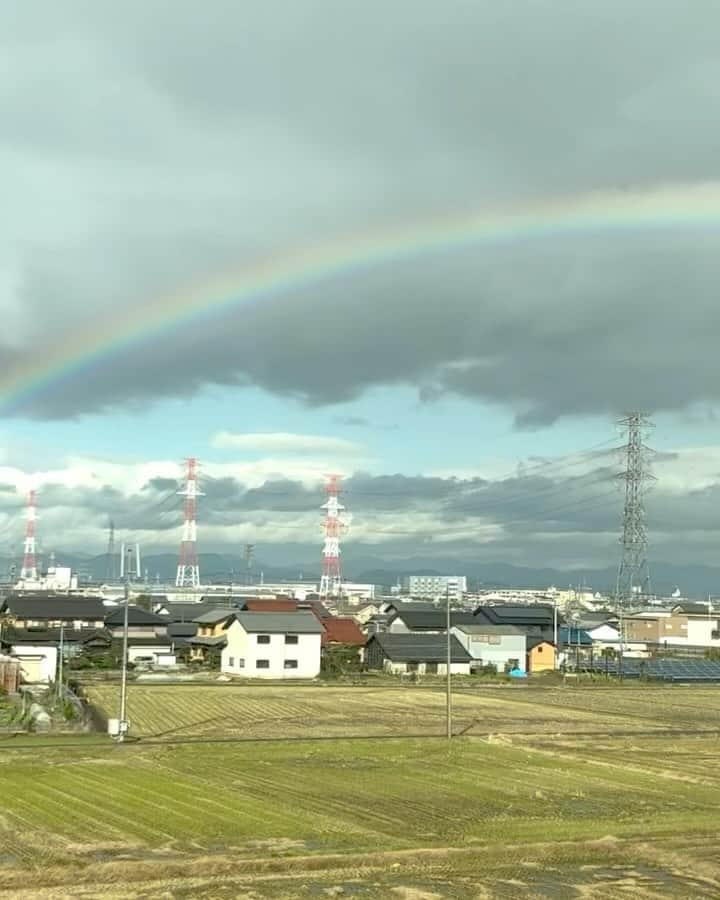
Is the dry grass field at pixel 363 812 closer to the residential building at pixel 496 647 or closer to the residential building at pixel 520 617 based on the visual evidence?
the residential building at pixel 496 647

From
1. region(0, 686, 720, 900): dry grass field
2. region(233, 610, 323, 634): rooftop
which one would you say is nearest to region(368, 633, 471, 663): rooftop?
region(233, 610, 323, 634): rooftop

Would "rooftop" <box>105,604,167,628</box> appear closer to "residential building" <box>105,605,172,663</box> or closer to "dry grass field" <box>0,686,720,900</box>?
"residential building" <box>105,605,172,663</box>

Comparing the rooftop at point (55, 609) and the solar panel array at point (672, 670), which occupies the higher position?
the rooftop at point (55, 609)

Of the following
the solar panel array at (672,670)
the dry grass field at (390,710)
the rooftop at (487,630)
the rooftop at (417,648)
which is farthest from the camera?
the rooftop at (487,630)

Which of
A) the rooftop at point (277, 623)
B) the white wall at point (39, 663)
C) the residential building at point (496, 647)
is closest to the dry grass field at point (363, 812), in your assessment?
the white wall at point (39, 663)

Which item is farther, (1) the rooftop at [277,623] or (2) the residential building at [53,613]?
(2) the residential building at [53,613]

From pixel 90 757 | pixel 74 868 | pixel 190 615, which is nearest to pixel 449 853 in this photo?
pixel 74 868

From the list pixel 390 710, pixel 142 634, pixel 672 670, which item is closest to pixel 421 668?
pixel 672 670
